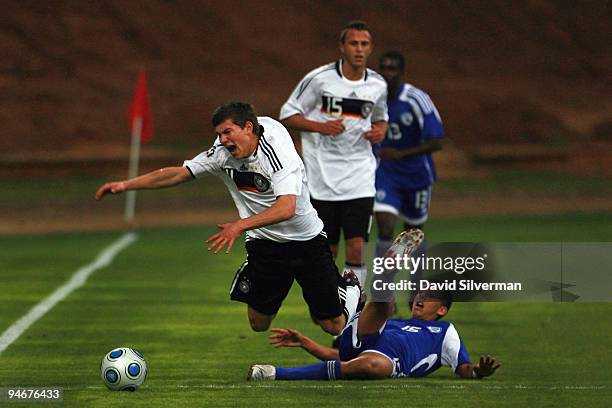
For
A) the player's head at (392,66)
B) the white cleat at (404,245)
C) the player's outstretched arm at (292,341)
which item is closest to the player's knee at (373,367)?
the player's outstretched arm at (292,341)

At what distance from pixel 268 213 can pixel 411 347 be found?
4.71 feet

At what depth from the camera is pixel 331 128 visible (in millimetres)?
12000

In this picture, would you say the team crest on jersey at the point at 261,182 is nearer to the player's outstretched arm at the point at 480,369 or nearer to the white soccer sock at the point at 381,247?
the player's outstretched arm at the point at 480,369

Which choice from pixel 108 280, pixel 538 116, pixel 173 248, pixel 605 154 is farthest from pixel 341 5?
pixel 108 280

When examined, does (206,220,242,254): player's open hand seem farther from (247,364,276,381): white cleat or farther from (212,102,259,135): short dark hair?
(247,364,276,381): white cleat

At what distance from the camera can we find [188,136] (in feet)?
138

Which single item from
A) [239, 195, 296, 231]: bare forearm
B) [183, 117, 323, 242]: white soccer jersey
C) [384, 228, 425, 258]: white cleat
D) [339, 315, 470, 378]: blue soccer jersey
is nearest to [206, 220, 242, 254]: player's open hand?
[239, 195, 296, 231]: bare forearm

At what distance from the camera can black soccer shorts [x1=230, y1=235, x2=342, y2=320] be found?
33.6 ft

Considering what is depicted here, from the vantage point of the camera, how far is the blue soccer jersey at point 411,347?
9.59m

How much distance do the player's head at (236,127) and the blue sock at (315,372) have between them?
1.55m

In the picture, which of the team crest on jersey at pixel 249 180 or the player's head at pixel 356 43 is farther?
the player's head at pixel 356 43

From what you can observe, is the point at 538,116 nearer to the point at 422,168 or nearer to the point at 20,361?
the point at 422,168

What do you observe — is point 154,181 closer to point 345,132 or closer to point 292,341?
point 292,341

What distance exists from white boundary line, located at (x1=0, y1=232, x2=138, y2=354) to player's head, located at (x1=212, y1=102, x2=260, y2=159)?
305 cm
